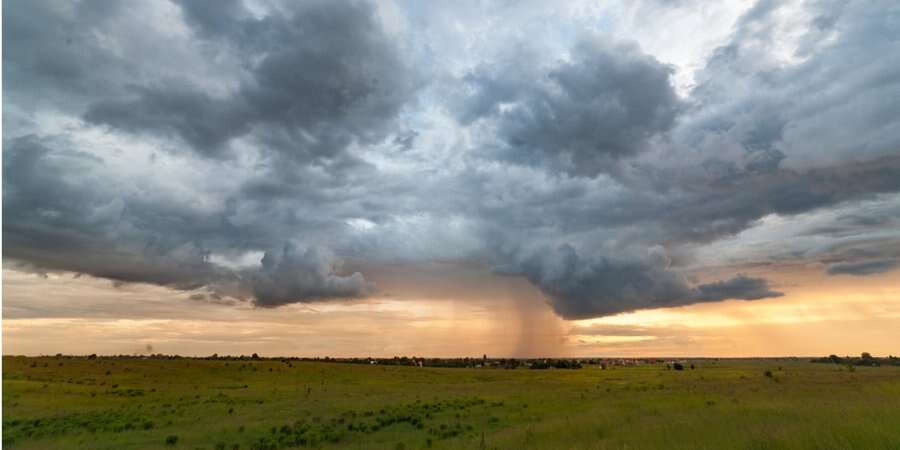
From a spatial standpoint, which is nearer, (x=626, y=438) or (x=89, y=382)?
(x=626, y=438)

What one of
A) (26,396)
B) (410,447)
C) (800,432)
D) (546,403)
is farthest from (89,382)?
(800,432)

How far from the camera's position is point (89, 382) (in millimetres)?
72938

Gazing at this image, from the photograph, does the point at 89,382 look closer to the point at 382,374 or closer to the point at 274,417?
the point at 382,374

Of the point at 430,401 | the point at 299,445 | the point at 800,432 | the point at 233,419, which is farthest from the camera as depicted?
the point at 430,401

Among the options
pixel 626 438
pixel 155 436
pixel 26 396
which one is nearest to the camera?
pixel 626 438

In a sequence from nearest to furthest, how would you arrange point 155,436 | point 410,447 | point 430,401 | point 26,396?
point 410,447
point 155,436
point 430,401
point 26,396

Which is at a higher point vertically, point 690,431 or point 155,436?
point 690,431

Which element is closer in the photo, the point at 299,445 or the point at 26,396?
the point at 299,445

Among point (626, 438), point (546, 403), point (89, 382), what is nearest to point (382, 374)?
point (89, 382)

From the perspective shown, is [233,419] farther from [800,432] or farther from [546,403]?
[800,432]

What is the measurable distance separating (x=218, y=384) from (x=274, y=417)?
145 ft

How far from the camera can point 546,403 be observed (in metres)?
43.2

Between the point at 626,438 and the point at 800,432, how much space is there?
4.80m

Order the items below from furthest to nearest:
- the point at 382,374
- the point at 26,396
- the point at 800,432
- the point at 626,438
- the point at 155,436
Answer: the point at 382,374
the point at 26,396
the point at 155,436
the point at 626,438
the point at 800,432
